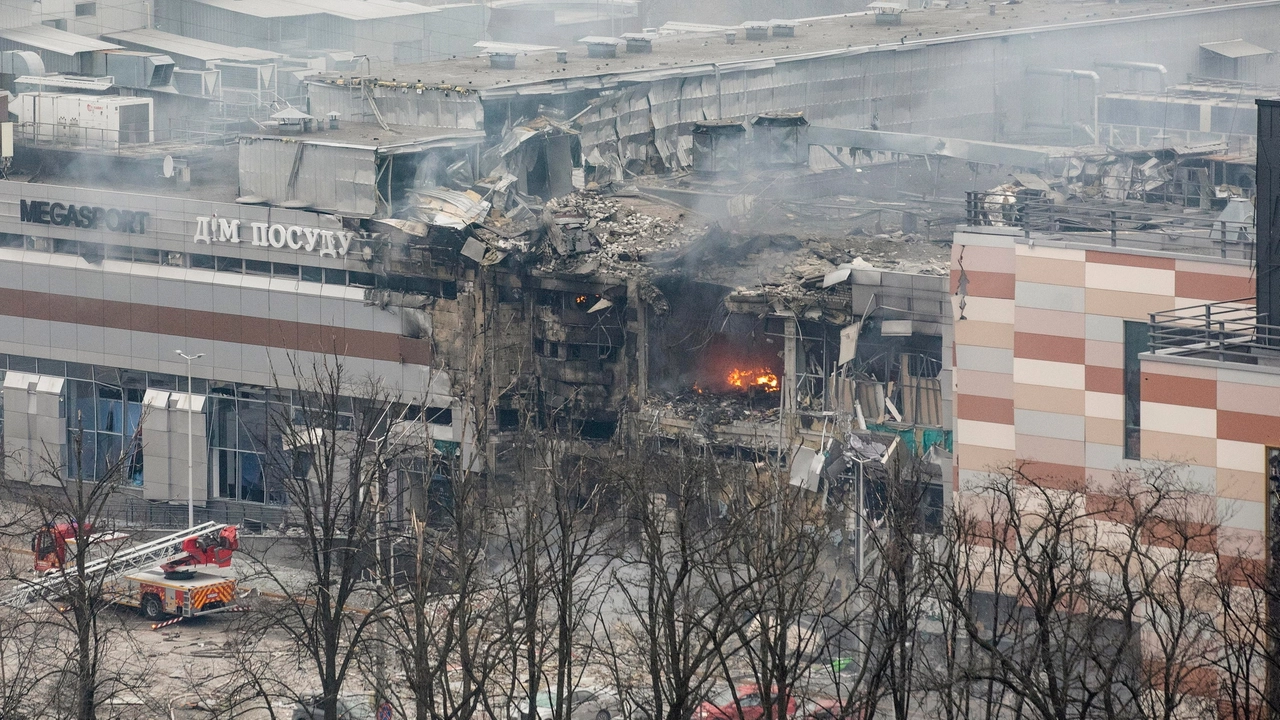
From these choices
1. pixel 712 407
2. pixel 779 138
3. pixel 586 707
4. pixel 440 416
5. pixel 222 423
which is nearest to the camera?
pixel 586 707

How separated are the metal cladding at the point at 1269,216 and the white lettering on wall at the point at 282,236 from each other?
32990 mm

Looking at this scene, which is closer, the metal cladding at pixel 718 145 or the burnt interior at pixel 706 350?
the burnt interior at pixel 706 350

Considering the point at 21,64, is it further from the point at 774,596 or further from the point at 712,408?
the point at 774,596

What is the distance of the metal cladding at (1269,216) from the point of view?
130 feet

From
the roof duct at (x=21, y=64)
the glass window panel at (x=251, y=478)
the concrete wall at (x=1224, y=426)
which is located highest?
the roof duct at (x=21, y=64)

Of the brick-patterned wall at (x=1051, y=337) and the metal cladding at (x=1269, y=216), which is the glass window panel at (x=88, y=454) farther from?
the metal cladding at (x=1269, y=216)

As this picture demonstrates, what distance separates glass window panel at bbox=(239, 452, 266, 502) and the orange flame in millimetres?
16550

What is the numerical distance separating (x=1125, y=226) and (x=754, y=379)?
14.9 metres

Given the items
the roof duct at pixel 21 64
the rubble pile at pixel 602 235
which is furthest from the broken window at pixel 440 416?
the roof duct at pixel 21 64

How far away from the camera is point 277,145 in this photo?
6731cm

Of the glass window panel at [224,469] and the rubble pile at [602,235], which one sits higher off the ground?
the rubble pile at [602,235]

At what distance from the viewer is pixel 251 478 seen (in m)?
Answer: 69.6

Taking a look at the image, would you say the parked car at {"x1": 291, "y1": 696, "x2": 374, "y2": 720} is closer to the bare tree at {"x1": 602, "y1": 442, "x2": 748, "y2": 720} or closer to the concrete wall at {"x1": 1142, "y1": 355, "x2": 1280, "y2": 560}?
the bare tree at {"x1": 602, "y1": 442, "x2": 748, "y2": 720}

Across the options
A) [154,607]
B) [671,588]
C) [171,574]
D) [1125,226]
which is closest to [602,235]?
[171,574]
